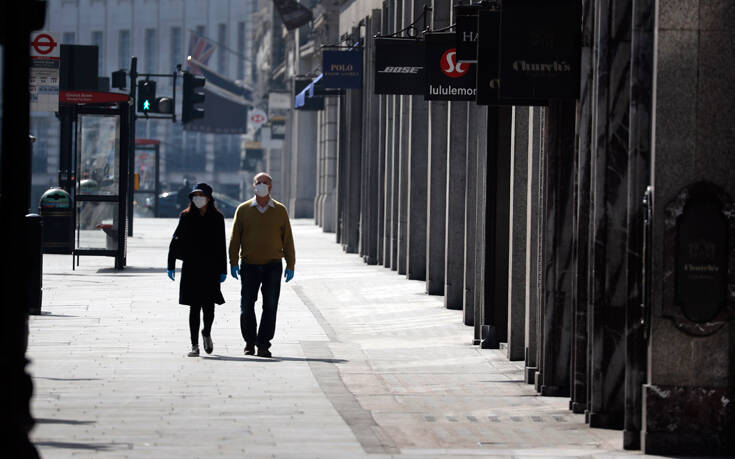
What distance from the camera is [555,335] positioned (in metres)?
12.8

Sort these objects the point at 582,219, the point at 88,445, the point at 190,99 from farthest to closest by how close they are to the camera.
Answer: the point at 190,99, the point at 582,219, the point at 88,445

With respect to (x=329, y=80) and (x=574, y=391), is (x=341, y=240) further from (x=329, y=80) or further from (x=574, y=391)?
(x=574, y=391)

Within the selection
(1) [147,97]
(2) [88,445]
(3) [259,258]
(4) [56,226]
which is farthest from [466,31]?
(1) [147,97]

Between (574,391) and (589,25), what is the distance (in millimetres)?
2689

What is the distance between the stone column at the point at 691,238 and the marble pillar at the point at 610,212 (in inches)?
36.4

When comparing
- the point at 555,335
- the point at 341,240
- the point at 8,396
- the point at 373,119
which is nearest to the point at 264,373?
the point at 555,335

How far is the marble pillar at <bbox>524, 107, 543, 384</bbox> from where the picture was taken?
13773 mm

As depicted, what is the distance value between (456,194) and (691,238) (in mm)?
11938

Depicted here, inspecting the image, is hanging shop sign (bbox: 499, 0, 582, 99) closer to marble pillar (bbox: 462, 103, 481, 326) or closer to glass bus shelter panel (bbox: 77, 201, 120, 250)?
marble pillar (bbox: 462, 103, 481, 326)

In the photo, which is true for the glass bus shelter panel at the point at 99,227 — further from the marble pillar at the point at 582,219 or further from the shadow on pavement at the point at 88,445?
the shadow on pavement at the point at 88,445

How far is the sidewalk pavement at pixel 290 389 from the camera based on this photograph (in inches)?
392

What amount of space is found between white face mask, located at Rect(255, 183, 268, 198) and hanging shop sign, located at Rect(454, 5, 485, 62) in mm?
2481

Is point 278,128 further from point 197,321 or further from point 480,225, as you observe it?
point 197,321

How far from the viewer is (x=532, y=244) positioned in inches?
562
